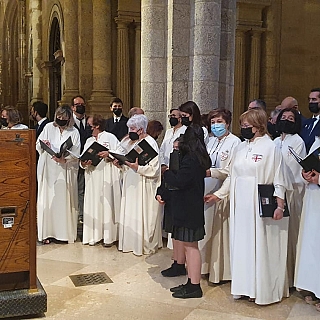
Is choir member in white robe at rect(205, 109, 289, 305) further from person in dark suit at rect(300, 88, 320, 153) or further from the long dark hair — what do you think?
person in dark suit at rect(300, 88, 320, 153)

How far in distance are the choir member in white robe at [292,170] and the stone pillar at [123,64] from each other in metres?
6.18

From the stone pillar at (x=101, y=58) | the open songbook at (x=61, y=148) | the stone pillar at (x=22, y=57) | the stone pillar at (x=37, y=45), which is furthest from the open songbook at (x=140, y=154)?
the stone pillar at (x=22, y=57)

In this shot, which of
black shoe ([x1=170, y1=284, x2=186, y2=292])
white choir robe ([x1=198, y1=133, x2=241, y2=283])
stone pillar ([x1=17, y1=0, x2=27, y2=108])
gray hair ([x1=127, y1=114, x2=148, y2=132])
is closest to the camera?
black shoe ([x1=170, y1=284, x2=186, y2=292])

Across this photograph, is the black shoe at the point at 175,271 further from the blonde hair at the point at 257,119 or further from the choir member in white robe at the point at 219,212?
the blonde hair at the point at 257,119

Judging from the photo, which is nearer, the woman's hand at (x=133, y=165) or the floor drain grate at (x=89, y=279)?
the floor drain grate at (x=89, y=279)

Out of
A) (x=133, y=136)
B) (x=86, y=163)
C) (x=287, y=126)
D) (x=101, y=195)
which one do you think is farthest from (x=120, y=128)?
(x=287, y=126)

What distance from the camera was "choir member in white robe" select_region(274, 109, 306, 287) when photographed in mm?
4941

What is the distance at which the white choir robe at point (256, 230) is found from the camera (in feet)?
14.6

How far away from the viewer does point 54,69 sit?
1399 centimetres

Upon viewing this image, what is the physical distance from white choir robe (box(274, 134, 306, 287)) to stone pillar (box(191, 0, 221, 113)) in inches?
76.4

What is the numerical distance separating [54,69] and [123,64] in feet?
12.4

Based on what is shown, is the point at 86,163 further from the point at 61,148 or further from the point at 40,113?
the point at 40,113

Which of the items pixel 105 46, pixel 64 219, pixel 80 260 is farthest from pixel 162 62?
pixel 105 46

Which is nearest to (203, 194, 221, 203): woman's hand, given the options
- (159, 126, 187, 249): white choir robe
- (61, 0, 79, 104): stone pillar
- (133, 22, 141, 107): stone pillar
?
(159, 126, 187, 249): white choir robe
